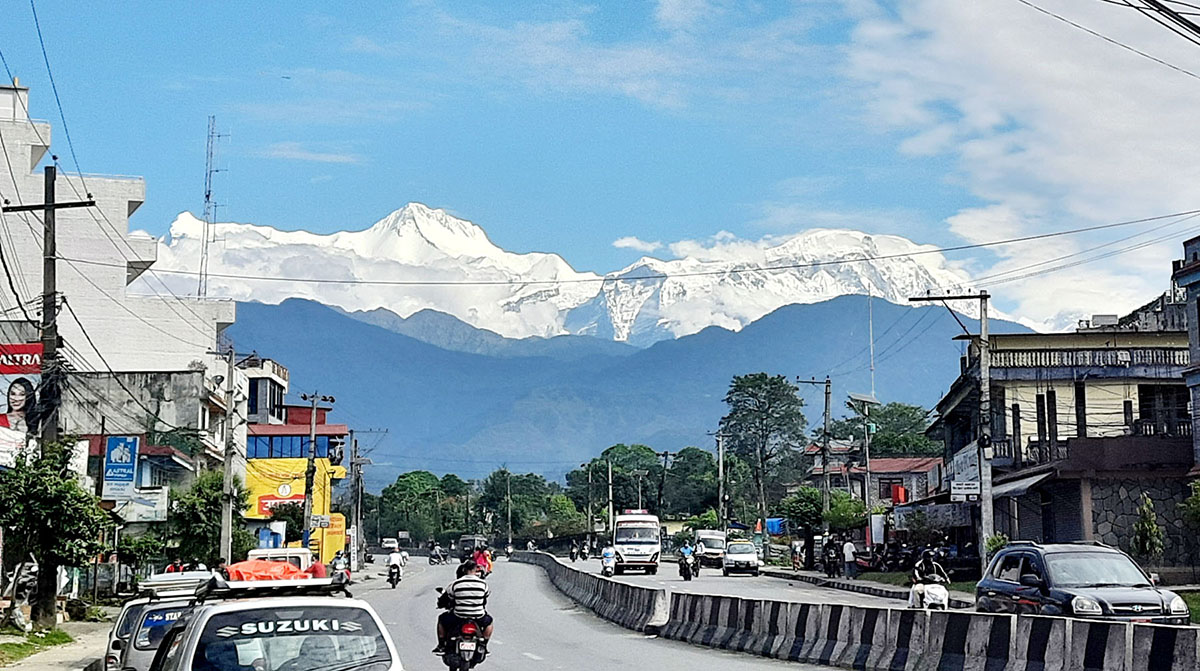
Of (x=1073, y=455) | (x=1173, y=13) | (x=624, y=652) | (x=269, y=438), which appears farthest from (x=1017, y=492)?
(x=269, y=438)

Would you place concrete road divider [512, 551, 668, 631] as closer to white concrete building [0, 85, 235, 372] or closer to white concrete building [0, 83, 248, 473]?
white concrete building [0, 83, 248, 473]

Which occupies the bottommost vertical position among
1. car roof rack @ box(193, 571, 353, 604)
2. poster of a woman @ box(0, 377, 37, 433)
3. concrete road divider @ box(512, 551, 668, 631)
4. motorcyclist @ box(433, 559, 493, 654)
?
concrete road divider @ box(512, 551, 668, 631)

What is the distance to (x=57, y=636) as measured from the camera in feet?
94.1

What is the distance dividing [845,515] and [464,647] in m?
53.4

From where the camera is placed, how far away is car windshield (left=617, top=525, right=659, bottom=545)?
222 feet

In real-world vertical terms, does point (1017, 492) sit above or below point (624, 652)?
above

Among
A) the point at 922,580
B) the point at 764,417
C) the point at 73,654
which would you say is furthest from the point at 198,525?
the point at 764,417

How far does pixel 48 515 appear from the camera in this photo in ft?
95.6

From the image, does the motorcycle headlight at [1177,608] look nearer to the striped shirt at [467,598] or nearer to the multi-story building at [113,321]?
the striped shirt at [467,598]

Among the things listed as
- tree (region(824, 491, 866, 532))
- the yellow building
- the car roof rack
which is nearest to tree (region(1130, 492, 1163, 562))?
tree (region(824, 491, 866, 532))

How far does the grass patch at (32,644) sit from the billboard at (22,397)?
162 inches

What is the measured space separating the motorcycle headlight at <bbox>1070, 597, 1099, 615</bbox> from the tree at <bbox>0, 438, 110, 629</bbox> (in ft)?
67.7

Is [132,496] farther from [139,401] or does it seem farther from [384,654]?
[384,654]

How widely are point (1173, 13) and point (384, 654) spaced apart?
8752mm
